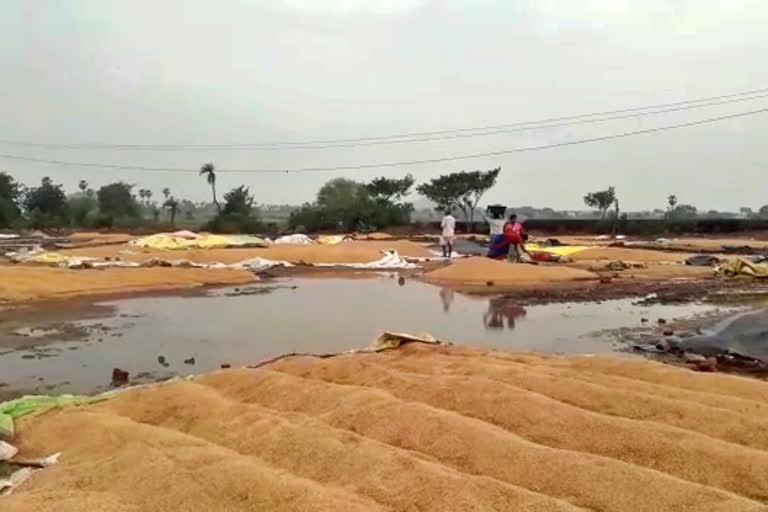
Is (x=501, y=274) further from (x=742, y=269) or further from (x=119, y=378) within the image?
(x=119, y=378)

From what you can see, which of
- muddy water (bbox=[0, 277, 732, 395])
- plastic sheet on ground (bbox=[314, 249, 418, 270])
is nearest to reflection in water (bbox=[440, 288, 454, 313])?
muddy water (bbox=[0, 277, 732, 395])

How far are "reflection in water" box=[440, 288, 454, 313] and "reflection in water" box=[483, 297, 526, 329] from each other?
0.70 m

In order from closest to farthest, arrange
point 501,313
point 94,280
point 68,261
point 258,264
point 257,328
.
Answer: point 257,328, point 501,313, point 94,280, point 68,261, point 258,264

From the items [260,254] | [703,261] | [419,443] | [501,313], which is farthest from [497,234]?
[419,443]

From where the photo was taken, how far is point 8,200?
46.7 metres

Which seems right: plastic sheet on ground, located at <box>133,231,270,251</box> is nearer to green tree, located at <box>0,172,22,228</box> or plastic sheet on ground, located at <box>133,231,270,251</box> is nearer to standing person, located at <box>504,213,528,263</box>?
standing person, located at <box>504,213,528,263</box>

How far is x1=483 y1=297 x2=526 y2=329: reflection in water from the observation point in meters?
10.4

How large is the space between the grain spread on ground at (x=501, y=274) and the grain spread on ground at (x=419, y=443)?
10.5 meters

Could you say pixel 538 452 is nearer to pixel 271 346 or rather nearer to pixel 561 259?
pixel 271 346

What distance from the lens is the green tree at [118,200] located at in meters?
55.1

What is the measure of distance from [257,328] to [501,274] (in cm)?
786

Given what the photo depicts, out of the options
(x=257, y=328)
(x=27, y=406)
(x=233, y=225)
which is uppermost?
(x=233, y=225)

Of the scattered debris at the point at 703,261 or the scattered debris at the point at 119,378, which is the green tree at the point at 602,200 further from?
the scattered debris at the point at 119,378

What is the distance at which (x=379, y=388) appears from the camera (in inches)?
201
